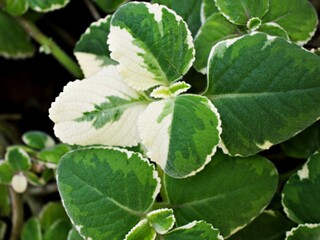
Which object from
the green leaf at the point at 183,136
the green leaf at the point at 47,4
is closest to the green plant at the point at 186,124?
the green leaf at the point at 183,136

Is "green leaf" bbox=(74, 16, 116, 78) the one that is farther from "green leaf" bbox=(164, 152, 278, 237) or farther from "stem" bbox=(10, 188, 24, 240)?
"stem" bbox=(10, 188, 24, 240)

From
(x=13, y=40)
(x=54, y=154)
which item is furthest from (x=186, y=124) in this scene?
(x=13, y=40)

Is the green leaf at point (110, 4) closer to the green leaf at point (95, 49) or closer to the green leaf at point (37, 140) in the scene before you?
the green leaf at point (95, 49)

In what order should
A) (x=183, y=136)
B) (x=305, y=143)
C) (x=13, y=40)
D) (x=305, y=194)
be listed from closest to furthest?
(x=183, y=136) → (x=305, y=194) → (x=305, y=143) → (x=13, y=40)

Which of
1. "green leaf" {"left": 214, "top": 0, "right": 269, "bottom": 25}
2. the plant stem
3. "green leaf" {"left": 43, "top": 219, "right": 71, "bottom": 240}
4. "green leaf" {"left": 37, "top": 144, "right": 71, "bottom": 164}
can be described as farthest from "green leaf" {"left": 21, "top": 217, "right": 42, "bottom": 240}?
"green leaf" {"left": 214, "top": 0, "right": 269, "bottom": 25}

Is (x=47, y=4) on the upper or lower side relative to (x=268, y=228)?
upper

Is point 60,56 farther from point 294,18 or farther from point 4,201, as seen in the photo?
point 294,18
